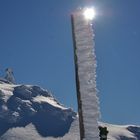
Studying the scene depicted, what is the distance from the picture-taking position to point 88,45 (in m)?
9.10

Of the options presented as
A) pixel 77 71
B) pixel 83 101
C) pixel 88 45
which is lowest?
pixel 83 101

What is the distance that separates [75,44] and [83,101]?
1247 millimetres

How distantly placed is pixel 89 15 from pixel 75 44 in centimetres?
112

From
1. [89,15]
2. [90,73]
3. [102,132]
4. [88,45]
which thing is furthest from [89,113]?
[102,132]

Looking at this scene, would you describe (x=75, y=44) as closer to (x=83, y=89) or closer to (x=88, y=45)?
(x=88, y=45)

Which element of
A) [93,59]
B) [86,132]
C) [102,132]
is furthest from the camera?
[102,132]

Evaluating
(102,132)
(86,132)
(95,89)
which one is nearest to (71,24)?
(95,89)

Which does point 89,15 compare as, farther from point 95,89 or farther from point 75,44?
point 95,89

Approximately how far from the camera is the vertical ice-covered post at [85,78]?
8719 millimetres

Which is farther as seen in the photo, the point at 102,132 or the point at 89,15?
the point at 102,132

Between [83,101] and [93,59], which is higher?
[93,59]

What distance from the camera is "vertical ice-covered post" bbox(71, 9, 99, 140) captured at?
872 centimetres

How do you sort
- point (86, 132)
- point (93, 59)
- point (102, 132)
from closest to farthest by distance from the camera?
point (86, 132)
point (93, 59)
point (102, 132)

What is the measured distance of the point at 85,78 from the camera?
897 centimetres
